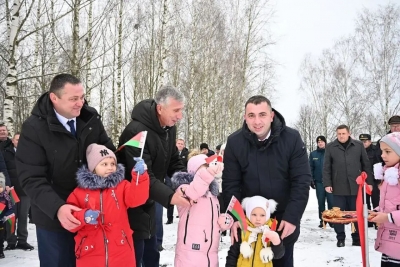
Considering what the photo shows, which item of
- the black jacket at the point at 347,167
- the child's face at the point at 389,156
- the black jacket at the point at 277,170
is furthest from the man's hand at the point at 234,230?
the black jacket at the point at 347,167

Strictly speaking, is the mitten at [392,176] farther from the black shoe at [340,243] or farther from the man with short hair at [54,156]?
the black shoe at [340,243]

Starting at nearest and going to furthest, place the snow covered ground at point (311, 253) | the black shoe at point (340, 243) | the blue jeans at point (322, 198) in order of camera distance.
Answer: the snow covered ground at point (311, 253)
the black shoe at point (340, 243)
the blue jeans at point (322, 198)

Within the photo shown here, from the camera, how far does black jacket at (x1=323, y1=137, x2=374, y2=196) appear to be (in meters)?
6.67

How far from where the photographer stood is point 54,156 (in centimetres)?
287

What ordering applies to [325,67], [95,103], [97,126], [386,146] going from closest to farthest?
[97,126] < [386,146] < [95,103] < [325,67]

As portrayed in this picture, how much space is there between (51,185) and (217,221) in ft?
4.68

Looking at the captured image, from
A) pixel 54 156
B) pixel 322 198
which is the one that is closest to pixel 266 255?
pixel 54 156

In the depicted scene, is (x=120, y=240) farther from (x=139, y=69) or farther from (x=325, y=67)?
(x=325, y=67)

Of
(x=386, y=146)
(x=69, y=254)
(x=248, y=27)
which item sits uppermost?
(x=248, y=27)

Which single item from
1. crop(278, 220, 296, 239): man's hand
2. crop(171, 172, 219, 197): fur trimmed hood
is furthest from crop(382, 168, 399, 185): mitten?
crop(171, 172, 219, 197): fur trimmed hood

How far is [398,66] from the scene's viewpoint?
22.2 meters

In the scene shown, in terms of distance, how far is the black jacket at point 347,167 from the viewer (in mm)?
6672

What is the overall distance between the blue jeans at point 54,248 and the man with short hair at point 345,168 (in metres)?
5.05

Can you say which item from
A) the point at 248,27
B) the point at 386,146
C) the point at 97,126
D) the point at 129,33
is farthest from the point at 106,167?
the point at 248,27
